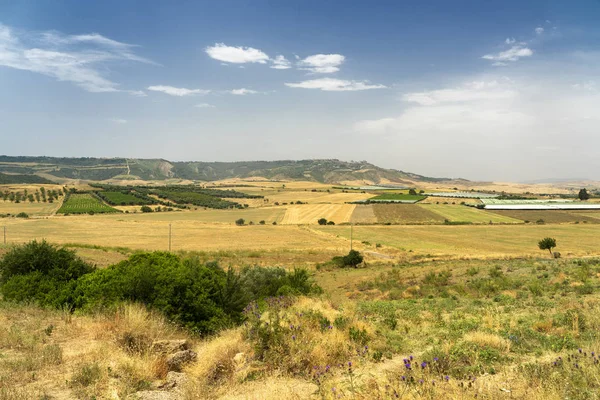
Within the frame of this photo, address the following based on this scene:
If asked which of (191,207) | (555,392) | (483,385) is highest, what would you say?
(555,392)

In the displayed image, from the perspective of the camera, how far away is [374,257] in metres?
50.9

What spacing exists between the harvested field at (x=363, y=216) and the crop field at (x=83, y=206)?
83.1m

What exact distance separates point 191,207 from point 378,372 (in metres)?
142

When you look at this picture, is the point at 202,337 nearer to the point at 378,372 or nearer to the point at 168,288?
the point at 168,288

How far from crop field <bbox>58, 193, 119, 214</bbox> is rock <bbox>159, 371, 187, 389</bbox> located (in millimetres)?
128553

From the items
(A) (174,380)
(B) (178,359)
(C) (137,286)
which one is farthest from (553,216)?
(A) (174,380)

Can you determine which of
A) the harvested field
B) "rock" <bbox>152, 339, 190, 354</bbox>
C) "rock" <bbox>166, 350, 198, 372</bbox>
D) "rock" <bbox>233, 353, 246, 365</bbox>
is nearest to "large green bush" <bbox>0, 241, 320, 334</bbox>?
"rock" <bbox>152, 339, 190, 354</bbox>

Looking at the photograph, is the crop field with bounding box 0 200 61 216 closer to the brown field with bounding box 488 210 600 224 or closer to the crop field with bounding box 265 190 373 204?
the crop field with bounding box 265 190 373 204

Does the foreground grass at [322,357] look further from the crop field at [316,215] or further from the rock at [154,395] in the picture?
the crop field at [316,215]

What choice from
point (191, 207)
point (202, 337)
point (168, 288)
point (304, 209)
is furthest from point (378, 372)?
point (191, 207)

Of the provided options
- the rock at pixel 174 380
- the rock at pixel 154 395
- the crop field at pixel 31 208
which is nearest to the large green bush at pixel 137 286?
the rock at pixel 174 380

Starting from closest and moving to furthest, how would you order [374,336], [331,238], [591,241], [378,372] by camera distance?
[378,372]
[374,336]
[591,241]
[331,238]

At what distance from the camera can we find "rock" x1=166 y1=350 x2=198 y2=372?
6.88 meters

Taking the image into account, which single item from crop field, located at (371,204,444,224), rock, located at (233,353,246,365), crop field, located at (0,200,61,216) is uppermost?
rock, located at (233,353,246,365)
